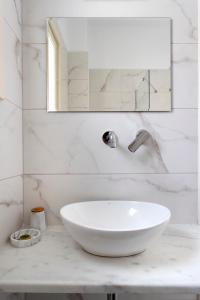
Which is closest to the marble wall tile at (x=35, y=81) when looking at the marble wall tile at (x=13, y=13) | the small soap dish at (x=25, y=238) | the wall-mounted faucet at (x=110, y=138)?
the marble wall tile at (x=13, y=13)

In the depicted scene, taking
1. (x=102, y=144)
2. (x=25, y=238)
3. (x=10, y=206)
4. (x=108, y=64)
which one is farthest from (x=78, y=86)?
(x=25, y=238)

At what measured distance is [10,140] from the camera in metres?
1.02

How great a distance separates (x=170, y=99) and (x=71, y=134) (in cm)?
57

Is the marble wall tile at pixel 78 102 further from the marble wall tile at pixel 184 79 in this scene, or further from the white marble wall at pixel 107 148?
the marble wall tile at pixel 184 79

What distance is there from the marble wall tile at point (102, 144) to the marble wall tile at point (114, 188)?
39 mm

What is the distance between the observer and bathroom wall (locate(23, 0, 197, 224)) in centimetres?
117

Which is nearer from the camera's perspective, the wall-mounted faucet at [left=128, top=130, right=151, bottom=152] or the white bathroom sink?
the white bathroom sink

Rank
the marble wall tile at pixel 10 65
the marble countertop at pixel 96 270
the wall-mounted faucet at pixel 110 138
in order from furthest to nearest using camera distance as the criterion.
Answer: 1. the wall-mounted faucet at pixel 110 138
2. the marble wall tile at pixel 10 65
3. the marble countertop at pixel 96 270

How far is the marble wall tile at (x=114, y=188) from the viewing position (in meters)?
1.17

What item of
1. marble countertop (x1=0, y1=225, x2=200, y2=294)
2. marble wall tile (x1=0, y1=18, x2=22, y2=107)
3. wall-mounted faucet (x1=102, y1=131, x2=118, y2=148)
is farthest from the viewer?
wall-mounted faucet (x1=102, y1=131, x2=118, y2=148)

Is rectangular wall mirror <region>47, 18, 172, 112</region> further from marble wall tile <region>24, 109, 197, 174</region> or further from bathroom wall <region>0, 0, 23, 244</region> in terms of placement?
bathroom wall <region>0, 0, 23, 244</region>

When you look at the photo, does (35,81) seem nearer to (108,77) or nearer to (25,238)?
(108,77)

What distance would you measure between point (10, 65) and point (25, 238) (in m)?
0.81

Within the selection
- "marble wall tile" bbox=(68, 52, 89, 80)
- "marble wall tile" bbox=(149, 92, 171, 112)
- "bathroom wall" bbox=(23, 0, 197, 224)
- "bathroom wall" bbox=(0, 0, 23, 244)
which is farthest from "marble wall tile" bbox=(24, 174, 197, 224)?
"marble wall tile" bbox=(68, 52, 89, 80)
